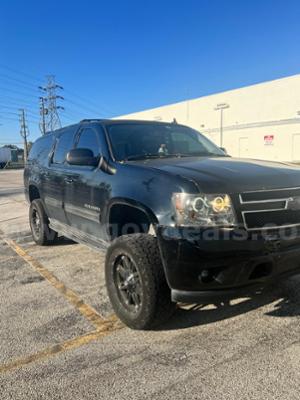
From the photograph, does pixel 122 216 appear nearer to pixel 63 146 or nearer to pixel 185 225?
pixel 185 225

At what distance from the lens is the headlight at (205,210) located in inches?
118

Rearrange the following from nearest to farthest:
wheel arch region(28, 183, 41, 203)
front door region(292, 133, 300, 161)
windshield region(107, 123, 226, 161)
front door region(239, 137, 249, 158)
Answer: windshield region(107, 123, 226, 161), wheel arch region(28, 183, 41, 203), front door region(292, 133, 300, 161), front door region(239, 137, 249, 158)

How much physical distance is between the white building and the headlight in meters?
33.4

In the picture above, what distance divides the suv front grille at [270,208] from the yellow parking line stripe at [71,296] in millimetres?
1617

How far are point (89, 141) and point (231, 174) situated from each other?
6.84 feet

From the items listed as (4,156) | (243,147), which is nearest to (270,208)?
(243,147)

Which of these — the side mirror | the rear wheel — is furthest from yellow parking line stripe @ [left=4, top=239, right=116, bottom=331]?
the side mirror

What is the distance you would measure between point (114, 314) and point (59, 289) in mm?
1007

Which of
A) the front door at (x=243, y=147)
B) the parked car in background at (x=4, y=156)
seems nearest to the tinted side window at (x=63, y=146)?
the front door at (x=243, y=147)

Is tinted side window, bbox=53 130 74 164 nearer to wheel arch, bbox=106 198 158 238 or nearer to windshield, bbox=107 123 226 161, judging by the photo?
windshield, bbox=107 123 226 161

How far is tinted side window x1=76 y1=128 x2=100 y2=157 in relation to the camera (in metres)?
4.47

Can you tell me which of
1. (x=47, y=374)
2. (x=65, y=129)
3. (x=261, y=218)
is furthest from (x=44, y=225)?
(x=261, y=218)

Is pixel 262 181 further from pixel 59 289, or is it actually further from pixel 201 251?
pixel 59 289

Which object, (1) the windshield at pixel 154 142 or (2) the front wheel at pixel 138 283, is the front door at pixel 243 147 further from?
(2) the front wheel at pixel 138 283
